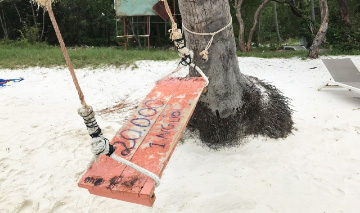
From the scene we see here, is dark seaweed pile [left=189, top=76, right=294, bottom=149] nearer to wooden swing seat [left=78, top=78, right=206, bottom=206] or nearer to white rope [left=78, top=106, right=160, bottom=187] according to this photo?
wooden swing seat [left=78, top=78, right=206, bottom=206]

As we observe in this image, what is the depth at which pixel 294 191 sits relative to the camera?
2.71 m

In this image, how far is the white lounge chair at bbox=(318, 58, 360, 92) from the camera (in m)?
5.12

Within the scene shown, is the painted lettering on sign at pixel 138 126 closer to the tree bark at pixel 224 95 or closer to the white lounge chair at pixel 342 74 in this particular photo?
the tree bark at pixel 224 95

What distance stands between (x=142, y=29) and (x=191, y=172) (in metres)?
13.3

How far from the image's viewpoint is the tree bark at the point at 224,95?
9.72 feet

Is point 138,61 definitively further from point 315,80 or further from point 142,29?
point 142,29

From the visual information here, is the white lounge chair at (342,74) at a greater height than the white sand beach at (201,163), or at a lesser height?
greater

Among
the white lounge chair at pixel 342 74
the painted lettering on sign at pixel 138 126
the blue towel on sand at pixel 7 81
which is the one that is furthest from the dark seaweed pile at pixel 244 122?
the blue towel on sand at pixel 7 81

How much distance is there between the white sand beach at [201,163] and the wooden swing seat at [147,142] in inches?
31.2

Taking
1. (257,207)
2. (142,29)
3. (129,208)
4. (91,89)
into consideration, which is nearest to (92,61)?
(91,89)

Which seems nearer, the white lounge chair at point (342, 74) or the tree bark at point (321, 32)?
the white lounge chair at point (342, 74)

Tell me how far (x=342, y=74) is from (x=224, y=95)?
329 centimetres

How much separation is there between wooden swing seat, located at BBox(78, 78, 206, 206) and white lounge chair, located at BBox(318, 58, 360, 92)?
3569 mm

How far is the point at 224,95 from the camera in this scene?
10.9 ft
